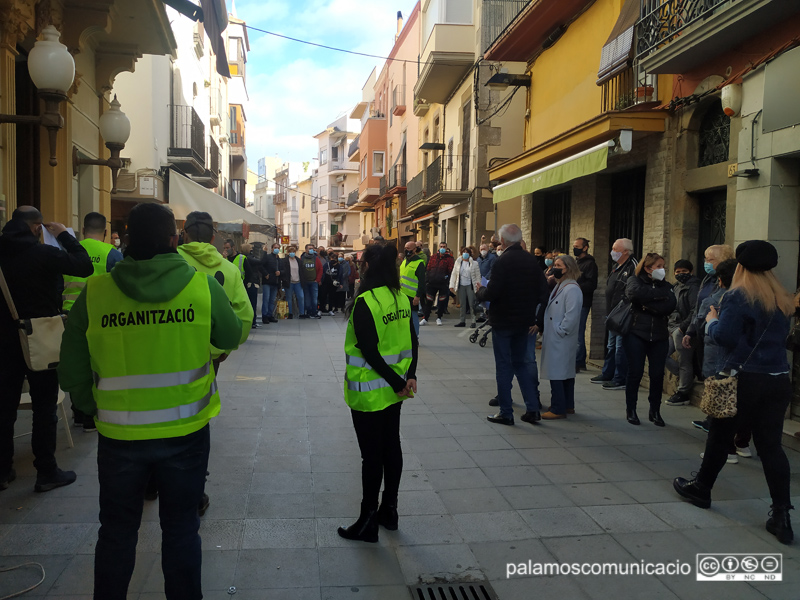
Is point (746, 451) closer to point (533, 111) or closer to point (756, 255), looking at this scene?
point (756, 255)

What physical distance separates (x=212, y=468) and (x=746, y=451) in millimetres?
4408

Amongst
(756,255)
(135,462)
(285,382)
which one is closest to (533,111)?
(285,382)

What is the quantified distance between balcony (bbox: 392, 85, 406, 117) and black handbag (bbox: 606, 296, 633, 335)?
26.3m

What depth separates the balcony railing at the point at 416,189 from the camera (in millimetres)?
25692

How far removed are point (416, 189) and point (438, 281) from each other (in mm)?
11253

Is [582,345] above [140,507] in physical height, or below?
below

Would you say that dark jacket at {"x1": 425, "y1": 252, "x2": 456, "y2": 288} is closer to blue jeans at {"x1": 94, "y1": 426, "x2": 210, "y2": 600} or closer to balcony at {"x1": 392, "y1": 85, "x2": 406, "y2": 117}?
blue jeans at {"x1": 94, "y1": 426, "x2": 210, "y2": 600}

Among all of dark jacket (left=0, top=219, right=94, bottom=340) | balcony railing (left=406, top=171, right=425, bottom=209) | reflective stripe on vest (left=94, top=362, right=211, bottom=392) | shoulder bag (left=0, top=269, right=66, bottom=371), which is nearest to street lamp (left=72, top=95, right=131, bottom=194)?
dark jacket (left=0, top=219, right=94, bottom=340)

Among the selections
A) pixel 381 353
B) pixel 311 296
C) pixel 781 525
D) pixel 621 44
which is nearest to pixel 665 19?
pixel 621 44

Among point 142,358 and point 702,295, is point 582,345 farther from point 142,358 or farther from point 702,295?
point 142,358

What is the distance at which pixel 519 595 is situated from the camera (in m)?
3.43

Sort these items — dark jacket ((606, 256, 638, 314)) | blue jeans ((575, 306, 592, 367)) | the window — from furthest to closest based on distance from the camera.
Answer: the window → blue jeans ((575, 306, 592, 367)) → dark jacket ((606, 256, 638, 314))

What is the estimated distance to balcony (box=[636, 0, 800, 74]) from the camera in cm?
664

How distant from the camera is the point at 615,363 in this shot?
28.6 ft
